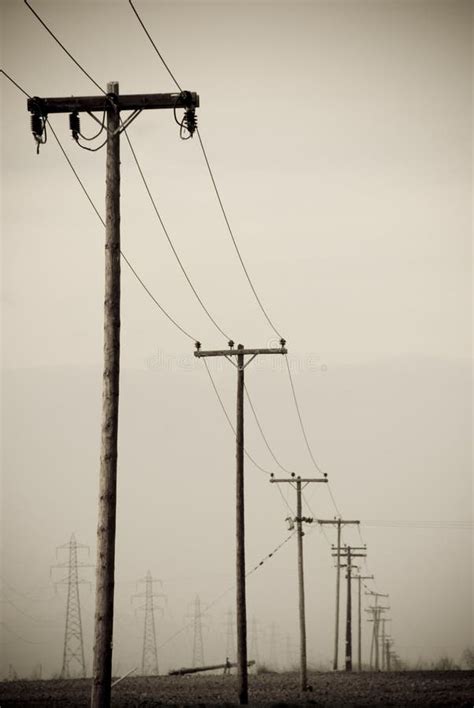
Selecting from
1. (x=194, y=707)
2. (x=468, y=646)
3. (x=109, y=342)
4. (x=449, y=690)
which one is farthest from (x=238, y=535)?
(x=468, y=646)

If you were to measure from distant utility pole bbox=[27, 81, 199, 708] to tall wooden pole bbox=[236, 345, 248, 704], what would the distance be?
1222cm

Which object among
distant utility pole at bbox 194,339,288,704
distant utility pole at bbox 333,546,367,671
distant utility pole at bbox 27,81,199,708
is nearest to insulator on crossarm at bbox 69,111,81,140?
distant utility pole at bbox 27,81,199,708

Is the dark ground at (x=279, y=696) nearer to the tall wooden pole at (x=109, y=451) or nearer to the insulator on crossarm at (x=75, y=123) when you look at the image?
the tall wooden pole at (x=109, y=451)

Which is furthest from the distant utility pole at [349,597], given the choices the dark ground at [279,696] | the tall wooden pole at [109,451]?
the tall wooden pole at [109,451]

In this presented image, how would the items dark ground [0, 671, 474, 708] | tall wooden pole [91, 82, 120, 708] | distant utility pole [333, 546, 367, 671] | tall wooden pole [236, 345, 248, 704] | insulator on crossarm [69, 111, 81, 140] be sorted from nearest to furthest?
tall wooden pole [91, 82, 120, 708]
insulator on crossarm [69, 111, 81, 140]
dark ground [0, 671, 474, 708]
tall wooden pole [236, 345, 248, 704]
distant utility pole [333, 546, 367, 671]

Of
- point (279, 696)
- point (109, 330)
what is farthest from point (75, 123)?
point (279, 696)

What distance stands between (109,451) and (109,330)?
1778 millimetres

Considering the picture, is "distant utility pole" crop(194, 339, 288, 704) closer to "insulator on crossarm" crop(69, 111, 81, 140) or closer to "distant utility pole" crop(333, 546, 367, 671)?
"insulator on crossarm" crop(69, 111, 81, 140)

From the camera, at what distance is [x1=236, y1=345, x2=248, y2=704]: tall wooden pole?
2327cm

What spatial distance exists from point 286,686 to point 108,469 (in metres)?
27.5

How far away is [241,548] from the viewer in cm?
2389

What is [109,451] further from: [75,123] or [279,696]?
[279,696]

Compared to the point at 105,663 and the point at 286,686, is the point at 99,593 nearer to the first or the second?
the point at 105,663

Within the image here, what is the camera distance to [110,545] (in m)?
11.8
